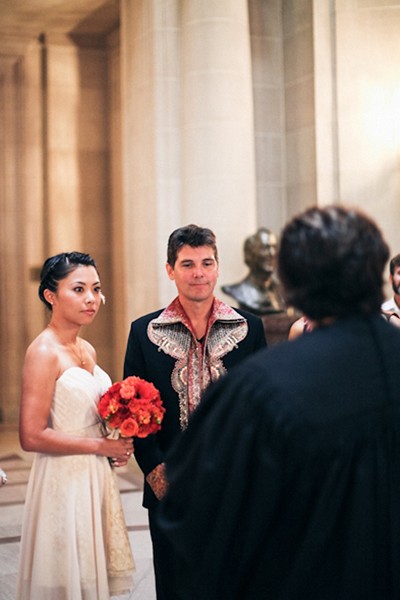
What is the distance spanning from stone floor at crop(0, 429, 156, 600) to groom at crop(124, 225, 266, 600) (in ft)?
6.42

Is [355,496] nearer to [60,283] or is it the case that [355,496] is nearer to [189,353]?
[189,353]

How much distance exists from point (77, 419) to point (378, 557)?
1.97m

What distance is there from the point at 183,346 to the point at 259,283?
523cm

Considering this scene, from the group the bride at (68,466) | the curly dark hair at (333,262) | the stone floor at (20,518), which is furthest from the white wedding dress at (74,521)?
the curly dark hair at (333,262)

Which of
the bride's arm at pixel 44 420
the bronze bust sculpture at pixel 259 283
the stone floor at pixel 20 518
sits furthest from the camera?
the bronze bust sculpture at pixel 259 283

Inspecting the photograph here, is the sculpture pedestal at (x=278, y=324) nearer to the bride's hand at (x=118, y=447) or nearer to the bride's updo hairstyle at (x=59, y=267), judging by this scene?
the bride's updo hairstyle at (x=59, y=267)

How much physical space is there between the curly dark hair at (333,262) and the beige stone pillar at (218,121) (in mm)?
7147

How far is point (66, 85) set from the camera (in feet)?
44.6

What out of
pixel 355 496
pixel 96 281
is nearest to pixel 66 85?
pixel 96 281

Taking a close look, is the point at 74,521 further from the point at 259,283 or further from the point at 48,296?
the point at 259,283

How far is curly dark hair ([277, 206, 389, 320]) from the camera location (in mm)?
2197

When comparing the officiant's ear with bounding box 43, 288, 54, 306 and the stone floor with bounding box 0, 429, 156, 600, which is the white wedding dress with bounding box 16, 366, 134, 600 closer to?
the officiant's ear with bounding box 43, 288, 54, 306

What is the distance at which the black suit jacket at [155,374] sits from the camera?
382 cm

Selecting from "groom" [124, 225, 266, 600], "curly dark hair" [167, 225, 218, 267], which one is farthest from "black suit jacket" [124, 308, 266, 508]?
"curly dark hair" [167, 225, 218, 267]
